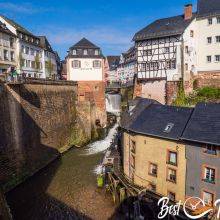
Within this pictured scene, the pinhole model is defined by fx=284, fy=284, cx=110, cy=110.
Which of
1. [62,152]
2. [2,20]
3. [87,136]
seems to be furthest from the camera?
[2,20]

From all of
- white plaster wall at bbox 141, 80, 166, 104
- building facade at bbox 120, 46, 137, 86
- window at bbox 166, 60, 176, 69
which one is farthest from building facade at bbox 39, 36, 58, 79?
window at bbox 166, 60, 176, 69

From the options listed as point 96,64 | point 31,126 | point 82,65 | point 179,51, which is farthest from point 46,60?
point 31,126

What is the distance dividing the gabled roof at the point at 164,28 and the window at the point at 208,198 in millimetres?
23840

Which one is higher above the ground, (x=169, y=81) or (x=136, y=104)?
(x=169, y=81)

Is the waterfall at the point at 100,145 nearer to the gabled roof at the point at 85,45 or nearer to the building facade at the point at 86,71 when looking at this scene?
the building facade at the point at 86,71

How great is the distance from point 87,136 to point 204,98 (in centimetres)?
1712

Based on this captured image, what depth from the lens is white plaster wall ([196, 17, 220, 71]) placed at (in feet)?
123

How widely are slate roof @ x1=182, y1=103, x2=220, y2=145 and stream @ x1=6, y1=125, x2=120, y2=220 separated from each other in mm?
8447

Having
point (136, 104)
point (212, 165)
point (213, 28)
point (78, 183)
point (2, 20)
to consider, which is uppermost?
point (2, 20)

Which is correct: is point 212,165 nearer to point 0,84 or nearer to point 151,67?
point 0,84

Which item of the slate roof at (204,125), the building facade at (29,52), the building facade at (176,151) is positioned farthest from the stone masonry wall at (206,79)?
the building facade at (29,52)

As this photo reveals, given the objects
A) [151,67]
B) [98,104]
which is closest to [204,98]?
[151,67]

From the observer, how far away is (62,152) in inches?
1399

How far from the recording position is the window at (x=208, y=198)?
708 inches
